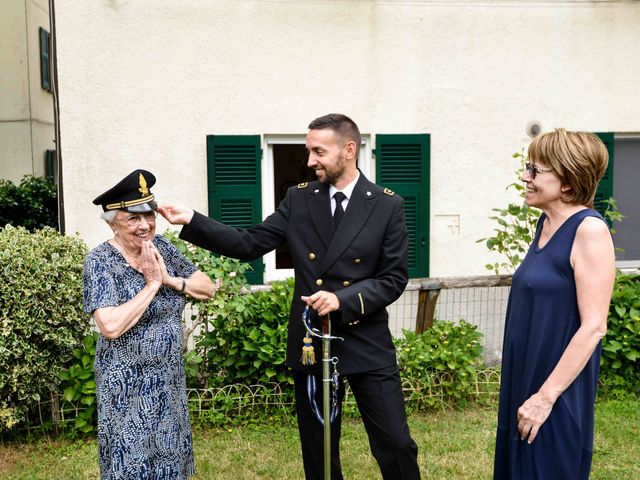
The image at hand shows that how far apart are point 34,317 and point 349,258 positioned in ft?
7.79

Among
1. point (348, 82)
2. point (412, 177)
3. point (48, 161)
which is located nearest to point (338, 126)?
point (348, 82)

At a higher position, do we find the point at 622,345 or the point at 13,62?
the point at 13,62

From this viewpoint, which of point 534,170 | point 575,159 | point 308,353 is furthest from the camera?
point 308,353

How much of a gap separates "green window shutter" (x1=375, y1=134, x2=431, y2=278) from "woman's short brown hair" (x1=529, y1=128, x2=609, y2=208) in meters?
4.61

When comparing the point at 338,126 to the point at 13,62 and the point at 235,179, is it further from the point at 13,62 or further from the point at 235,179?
the point at 13,62

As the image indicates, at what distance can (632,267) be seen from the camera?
821 centimetres

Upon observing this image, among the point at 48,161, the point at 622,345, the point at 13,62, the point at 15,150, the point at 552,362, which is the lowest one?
the point at 622,345

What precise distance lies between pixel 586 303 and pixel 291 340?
4.86 ft

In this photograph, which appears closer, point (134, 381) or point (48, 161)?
point (134, 381)

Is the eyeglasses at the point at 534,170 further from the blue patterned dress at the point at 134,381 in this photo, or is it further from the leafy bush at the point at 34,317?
the leafy bush at the point at 34,317

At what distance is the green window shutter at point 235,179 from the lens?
7.25 meters

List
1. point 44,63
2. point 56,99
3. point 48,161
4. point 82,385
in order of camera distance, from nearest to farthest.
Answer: point 82,385 → point 56,99 → point 44,63 → point 48,161

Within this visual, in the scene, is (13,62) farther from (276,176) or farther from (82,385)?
(82,385)

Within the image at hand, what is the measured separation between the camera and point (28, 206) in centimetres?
1059
